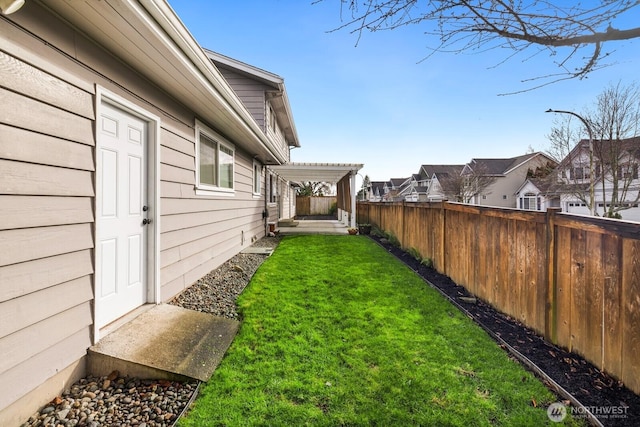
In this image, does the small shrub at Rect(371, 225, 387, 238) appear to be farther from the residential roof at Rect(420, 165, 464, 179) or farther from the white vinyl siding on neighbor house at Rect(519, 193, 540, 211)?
the residential roof at Rect(420, 165, 464, 179)

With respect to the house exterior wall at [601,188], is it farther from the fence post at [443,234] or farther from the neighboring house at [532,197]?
the fence post at [443,234]

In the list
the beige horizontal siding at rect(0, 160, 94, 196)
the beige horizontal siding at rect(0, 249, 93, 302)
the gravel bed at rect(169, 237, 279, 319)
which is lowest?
the gravel bed at rect(169, 237, 279, 319)

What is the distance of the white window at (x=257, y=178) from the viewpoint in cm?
911

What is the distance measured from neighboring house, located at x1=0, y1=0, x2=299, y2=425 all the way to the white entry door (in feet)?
0.05

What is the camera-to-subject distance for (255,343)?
9.82 ft

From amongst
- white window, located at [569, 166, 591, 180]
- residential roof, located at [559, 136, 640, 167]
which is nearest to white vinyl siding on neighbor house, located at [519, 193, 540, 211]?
white window, located at [569, 166, 591, 180]

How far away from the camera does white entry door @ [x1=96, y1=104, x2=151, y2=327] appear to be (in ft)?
8.82

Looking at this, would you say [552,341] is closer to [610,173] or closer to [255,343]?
[255,343]

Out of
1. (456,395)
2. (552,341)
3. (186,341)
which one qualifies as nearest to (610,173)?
(552,341)

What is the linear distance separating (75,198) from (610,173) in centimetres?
2003

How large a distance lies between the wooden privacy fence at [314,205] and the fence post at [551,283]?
2415 cm

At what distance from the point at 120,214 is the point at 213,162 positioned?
9.08 feet

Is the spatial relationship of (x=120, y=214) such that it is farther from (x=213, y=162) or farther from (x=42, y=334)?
(x=213, y=162)

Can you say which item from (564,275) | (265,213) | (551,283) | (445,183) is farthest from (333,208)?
(564,275)
